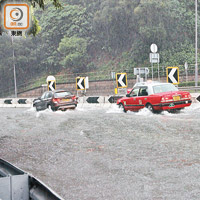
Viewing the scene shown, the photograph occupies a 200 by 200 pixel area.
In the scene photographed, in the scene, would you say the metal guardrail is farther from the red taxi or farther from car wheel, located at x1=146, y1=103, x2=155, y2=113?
car wheel, located at x1=146, y1=103, x2=155, y2=113

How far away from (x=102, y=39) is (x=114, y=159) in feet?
198

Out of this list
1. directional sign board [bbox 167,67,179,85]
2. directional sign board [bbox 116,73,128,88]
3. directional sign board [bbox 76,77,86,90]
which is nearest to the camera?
directional sign board [bbox 167,67,179,85]

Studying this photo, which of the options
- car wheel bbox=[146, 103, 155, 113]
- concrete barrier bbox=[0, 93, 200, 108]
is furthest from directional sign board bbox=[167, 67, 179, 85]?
car wheel bbox=[146, 103, 155, 113]

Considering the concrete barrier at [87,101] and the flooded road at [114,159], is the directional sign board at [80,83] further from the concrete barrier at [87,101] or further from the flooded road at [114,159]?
the flooded road at [114,159]

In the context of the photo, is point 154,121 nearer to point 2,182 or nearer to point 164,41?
point 2,182

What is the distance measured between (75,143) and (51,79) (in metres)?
21.1

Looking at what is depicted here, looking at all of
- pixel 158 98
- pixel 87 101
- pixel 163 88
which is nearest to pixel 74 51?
pixel 87 101

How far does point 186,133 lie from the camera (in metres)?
10.3

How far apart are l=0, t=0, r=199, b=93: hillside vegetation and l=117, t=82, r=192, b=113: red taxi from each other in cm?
3534

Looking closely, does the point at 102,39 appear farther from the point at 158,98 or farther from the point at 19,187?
the point at 19,187

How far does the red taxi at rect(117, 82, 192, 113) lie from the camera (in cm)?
1588

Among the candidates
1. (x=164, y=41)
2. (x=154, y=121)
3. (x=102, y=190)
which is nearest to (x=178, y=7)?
(x=164, y=41)

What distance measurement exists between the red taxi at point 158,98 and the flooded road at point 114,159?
317cm

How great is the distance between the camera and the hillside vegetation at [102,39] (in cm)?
5359
